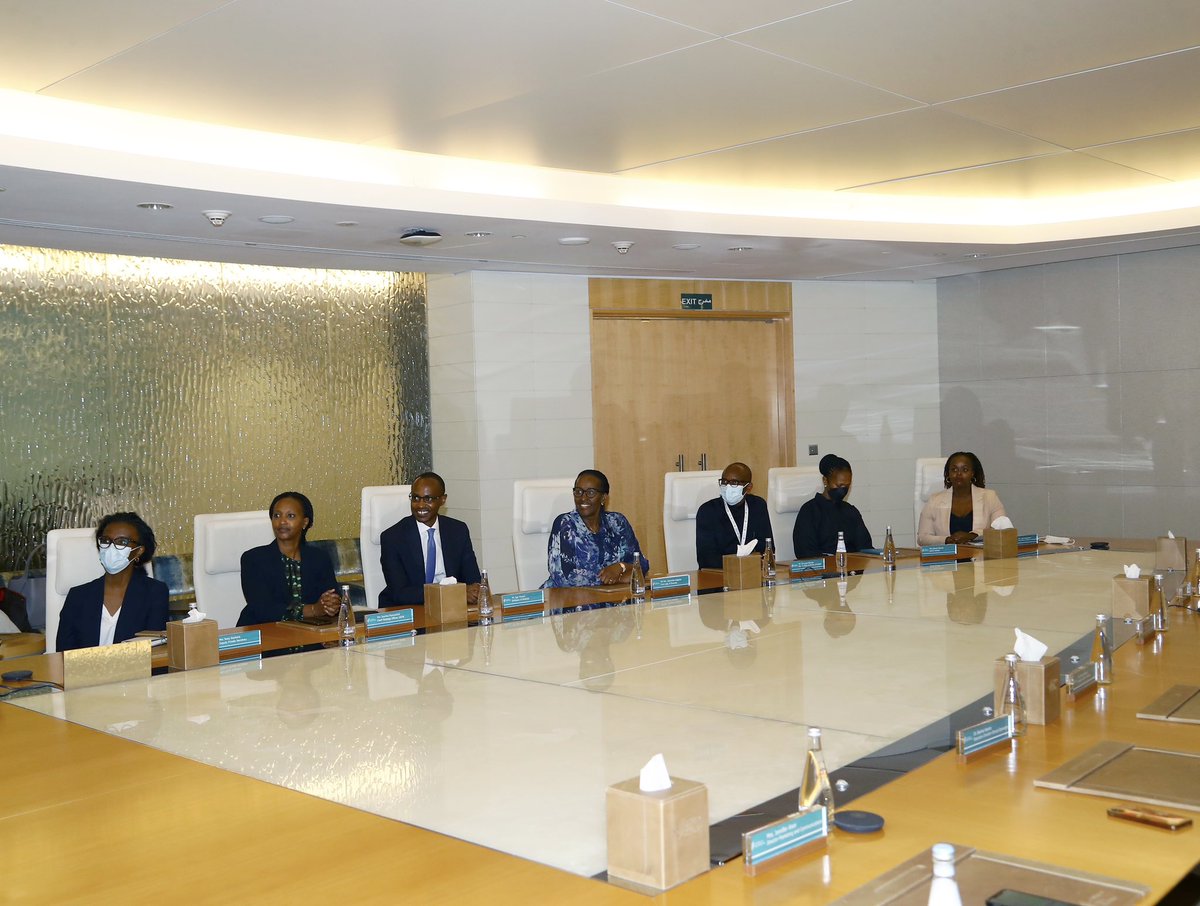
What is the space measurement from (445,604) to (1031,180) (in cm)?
471

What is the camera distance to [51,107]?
4438 mm

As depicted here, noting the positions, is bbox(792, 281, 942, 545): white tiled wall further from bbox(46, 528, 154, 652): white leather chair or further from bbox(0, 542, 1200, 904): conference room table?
bbox(46, 528, 154, 652): white leather chair

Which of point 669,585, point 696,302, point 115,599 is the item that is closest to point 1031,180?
point 696,302

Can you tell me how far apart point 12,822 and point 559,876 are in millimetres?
990

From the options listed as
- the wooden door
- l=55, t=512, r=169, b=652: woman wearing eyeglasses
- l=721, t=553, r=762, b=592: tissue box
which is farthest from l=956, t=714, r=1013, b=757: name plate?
the wooden door

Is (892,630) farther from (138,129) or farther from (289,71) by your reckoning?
(138,129)

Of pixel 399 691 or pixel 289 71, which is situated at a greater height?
pixel 289 71

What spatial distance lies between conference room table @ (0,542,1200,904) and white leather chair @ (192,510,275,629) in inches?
42.1

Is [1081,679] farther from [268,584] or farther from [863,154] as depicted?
[863,154]

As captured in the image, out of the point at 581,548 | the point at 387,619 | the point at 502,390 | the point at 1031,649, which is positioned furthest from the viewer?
the point at 502,390

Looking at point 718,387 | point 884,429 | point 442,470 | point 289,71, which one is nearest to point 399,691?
point 289,71

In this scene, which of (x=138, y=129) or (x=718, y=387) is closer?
(x=138, y=129)

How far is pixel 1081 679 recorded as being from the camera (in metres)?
2.60

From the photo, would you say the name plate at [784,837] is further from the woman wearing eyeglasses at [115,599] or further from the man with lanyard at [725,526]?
the man with lanyard at [725,526]
